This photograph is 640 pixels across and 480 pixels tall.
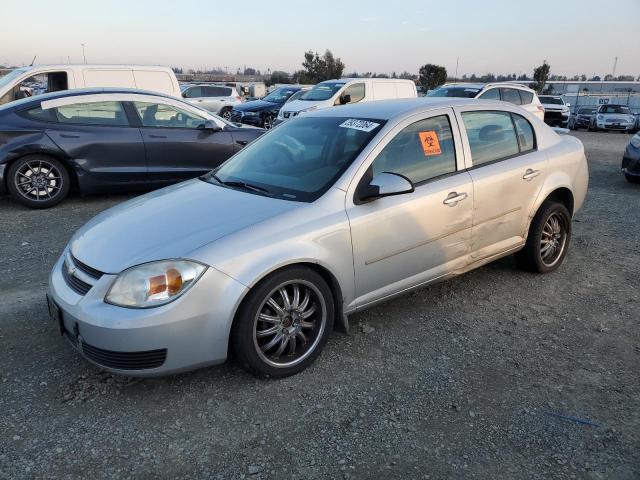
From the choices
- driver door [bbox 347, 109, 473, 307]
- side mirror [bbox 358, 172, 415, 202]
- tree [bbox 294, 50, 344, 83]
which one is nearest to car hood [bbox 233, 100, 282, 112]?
driver door [bbox 347, 109, 473, 307]

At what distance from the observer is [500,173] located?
4219 millimetres

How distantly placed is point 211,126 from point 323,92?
8.17m

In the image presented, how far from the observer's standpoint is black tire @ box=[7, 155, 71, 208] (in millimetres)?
7008

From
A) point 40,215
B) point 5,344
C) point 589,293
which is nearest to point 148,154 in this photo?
point 40,215

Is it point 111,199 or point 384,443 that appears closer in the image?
point 384,443

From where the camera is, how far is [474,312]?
4184 millimetres

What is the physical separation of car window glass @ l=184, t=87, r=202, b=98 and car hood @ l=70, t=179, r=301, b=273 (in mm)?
17850

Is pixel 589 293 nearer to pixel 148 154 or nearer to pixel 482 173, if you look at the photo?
pixel 482 173

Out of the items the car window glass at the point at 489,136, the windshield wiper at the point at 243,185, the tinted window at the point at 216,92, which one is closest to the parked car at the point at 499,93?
the tinted window at the point at 216,92

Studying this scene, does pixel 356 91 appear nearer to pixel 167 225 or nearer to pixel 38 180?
pixel 38 180

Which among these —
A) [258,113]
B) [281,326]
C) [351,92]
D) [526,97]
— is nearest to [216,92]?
[258,113]

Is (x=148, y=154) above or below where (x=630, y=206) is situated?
above

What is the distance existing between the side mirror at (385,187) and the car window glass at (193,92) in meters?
18.5

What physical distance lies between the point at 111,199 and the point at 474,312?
19.1ft
